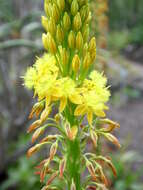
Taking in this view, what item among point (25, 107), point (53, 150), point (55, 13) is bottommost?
point (53, 150)

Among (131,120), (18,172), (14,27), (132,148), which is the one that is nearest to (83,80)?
(14,27)

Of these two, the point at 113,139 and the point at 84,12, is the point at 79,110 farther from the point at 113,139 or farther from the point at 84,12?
the point at 84,12

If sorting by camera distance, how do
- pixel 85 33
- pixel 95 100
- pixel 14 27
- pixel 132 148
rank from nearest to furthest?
pixel 95 100, pixel 85 33, pixel 14 27, pixel 132 148

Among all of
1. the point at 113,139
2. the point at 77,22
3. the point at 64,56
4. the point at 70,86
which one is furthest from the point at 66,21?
the point at 113,139

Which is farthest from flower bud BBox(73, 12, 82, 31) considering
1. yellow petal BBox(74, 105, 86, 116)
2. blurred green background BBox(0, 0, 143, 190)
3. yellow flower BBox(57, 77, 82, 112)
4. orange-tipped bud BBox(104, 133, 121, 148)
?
blurred green background BBox(0, 0, 143, 190)

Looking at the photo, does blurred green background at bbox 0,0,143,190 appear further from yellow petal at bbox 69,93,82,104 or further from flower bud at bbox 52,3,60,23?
yellow petal at bbox 69,93,82,104

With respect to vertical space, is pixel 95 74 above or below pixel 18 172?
below

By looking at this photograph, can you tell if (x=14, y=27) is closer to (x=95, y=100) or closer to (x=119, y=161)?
(x=95, y=100)
